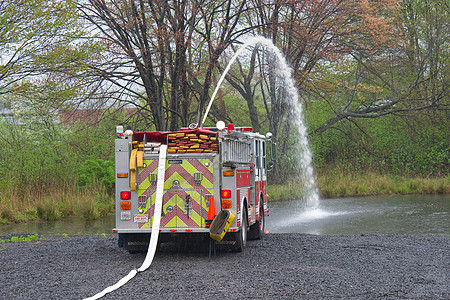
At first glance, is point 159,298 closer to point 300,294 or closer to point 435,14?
point 300,294

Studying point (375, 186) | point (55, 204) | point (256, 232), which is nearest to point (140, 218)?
point (256, 232)

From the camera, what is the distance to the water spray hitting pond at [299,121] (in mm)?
26953

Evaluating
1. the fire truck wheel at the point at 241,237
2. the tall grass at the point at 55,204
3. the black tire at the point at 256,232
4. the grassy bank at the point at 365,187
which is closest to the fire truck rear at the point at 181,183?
the fire truck wheel at the point at 241,237

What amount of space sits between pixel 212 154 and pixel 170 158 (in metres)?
0.71

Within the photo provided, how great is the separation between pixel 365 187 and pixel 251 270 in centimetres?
2160

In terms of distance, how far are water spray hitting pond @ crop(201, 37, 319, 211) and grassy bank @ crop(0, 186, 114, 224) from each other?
6.43m

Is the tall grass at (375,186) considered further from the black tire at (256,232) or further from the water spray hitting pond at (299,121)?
the black tire at (256,232)

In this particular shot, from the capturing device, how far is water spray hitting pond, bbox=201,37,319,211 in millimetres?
26953

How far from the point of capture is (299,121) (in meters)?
35.0

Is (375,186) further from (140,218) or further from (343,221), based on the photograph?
(140,218)

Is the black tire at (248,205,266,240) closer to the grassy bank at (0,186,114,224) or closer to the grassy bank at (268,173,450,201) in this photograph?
the grassy bank at (0,186,114,224)

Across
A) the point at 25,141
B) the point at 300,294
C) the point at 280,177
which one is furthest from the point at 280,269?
the point at 280,177

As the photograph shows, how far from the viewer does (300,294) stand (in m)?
7.04

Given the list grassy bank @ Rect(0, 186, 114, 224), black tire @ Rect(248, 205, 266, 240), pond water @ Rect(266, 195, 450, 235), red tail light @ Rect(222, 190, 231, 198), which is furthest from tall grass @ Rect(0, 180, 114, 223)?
red tail light @ Rect(222, 190, 231, 198)
